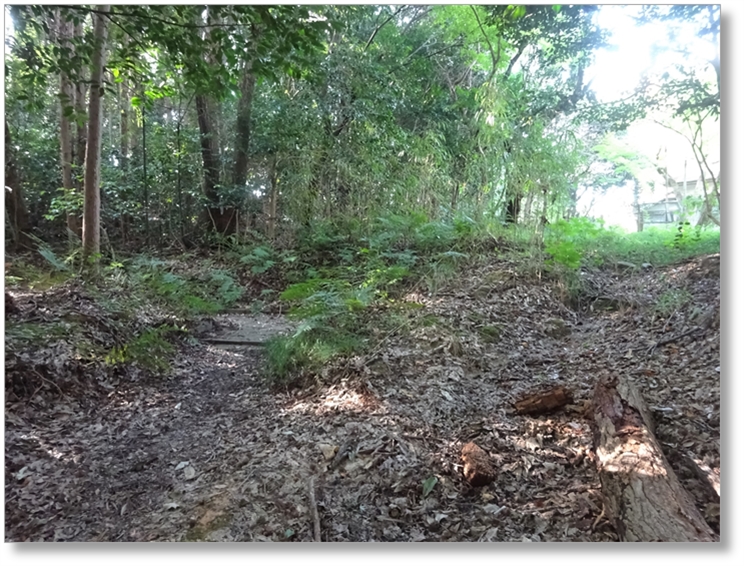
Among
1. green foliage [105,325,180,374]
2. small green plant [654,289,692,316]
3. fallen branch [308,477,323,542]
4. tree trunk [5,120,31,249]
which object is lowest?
fallen branch [308,477,323,542]

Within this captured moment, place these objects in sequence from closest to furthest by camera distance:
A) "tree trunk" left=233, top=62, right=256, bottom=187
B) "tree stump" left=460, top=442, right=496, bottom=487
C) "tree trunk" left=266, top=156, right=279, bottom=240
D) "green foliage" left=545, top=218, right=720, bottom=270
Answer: "tree stump" left=460, top=442, right=496, bottom=487, "green foliage" left=545, top=218, right=720, bottom=270, "tree trunk" left=266, top=156, right=279, bottom=240, "tree trunk" left=233, top=62, right=256, bottom=187

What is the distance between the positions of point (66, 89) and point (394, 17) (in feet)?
9.04

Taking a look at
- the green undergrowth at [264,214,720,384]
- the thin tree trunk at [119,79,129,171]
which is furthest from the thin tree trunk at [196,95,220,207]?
the green undergrowth at [264,214,720,384]

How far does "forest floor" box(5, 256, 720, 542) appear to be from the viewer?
1.70 metres

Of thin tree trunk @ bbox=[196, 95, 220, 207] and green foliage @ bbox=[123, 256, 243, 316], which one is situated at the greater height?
thin tree trunk @ bbox=[196, 95, 220, 207]

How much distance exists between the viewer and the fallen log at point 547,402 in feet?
7.13

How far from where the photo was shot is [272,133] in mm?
5145

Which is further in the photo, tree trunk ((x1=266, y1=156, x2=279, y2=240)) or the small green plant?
tree trunk ((x1=266, y1=156, x2=279, y2=240))

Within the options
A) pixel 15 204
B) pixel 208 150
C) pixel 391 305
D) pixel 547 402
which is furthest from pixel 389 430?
pixel 208 150

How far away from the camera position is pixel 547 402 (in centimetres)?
218

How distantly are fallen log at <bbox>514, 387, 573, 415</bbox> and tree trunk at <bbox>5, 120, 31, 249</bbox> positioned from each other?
8.83 ft

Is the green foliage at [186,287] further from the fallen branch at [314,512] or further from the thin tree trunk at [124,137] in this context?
the fallen branch at [314,512]

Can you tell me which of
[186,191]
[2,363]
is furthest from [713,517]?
[186,191]

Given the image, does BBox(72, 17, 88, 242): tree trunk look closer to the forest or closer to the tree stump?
the forest
